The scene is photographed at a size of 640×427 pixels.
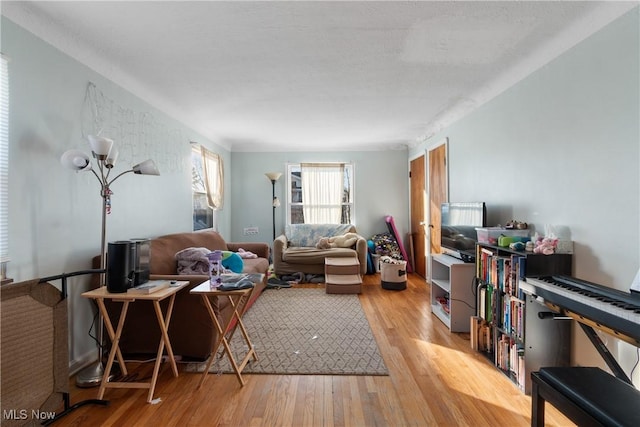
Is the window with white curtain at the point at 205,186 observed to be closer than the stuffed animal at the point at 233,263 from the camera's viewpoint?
No

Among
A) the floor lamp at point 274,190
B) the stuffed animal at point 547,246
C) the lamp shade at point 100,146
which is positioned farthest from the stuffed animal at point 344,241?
the lamp shade at point 100,146

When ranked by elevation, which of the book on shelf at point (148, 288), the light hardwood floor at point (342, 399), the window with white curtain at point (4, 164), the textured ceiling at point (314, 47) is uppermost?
the textured ceiling at point (314, 47)

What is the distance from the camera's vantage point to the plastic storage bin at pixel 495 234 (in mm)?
2391

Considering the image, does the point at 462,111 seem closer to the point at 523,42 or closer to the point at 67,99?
the point at 523,42

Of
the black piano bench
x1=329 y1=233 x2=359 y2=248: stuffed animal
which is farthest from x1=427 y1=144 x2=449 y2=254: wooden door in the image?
the black piano bench

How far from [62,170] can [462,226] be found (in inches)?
137

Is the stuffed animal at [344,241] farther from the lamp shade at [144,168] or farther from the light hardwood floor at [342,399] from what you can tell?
the lamp shade at [144,168]

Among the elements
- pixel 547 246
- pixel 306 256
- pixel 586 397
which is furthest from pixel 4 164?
pixel 306 256

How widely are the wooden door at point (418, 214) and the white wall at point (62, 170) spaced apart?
13.1ft

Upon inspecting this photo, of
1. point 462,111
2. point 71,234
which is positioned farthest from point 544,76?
point 71,234

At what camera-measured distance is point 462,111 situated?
3.56m

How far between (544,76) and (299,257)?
378 centimetres

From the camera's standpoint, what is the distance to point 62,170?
81.4 inches

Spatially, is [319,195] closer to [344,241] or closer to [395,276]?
[344,241]
